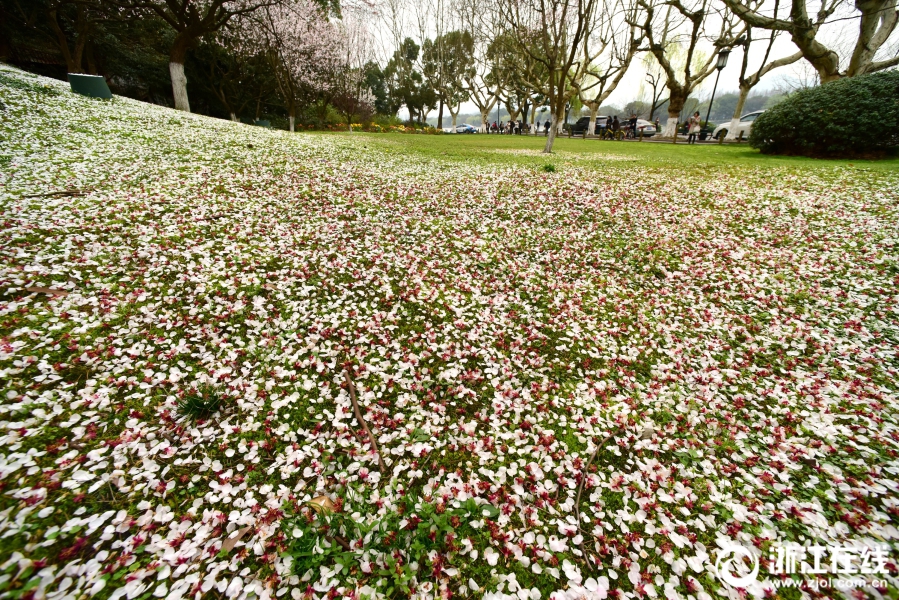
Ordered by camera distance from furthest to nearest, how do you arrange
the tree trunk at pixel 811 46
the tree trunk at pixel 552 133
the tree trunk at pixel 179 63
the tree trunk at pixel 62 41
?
the tree trunk at pixel 179 63 < the tree trunk at pixel 552 133 < the tree trunk at pixel 62 41 < the tree trunk at pixel 811 46

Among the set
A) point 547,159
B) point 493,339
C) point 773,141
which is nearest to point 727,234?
point 493,339

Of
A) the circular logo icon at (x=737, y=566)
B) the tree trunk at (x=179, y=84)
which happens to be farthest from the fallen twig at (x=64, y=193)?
the tree trunk at (x=179, y=84)

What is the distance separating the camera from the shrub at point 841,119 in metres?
14.8

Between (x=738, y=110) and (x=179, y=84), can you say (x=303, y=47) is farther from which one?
(x=738, y=110)

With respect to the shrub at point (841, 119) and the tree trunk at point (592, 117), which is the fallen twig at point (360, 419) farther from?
the tree trunk at point (592, 117)

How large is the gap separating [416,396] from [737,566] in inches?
126

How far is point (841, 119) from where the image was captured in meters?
15.6

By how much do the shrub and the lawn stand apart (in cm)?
1135

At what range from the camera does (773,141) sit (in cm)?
1867

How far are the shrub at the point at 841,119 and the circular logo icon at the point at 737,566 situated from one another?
21.5m

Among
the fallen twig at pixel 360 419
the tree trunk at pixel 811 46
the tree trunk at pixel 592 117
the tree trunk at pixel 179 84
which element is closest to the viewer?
the fallen twig at pixel 360 419

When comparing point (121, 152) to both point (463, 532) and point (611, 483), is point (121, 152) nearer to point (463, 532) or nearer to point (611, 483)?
point (463, 532)
